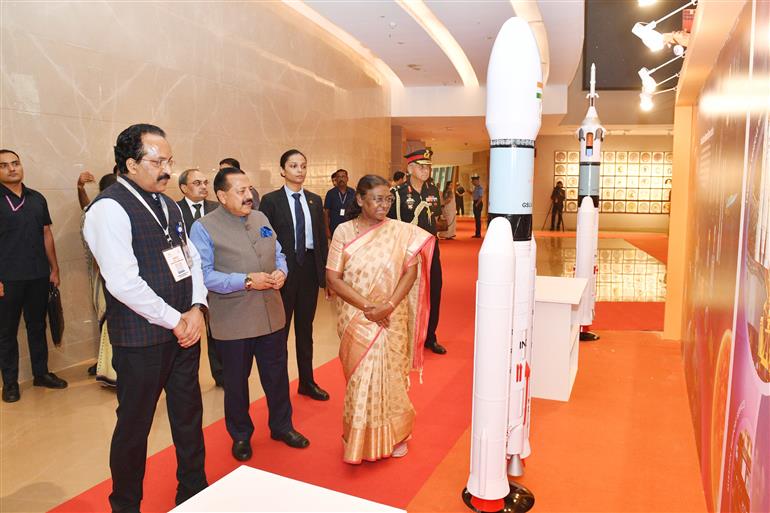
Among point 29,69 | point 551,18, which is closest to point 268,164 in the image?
point 29,69

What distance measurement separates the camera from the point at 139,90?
5500 mm

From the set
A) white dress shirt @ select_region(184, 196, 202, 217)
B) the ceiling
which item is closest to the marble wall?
the ceiling

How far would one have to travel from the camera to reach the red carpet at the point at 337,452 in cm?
290

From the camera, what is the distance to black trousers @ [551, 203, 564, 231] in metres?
19.5

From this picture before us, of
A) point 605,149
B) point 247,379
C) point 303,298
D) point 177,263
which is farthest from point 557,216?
point 177,263

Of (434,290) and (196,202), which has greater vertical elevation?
(196,202)

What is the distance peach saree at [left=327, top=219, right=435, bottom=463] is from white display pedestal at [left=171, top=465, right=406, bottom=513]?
1623mm

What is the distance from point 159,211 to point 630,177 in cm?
2009

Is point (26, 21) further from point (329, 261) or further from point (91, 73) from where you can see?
point (329, 261)

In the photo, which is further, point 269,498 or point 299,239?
point 299,239

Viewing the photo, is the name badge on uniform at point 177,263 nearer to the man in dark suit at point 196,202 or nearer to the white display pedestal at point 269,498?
the white display pedestal at point 269,498

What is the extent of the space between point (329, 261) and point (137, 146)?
3.82ft

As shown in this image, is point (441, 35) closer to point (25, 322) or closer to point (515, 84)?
point (25, 322)

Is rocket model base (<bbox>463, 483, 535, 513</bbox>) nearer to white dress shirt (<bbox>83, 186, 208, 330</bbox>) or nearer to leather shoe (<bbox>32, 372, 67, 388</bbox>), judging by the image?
white dress shirt (<bbox>83, 186, 208, 330</bbox>)
